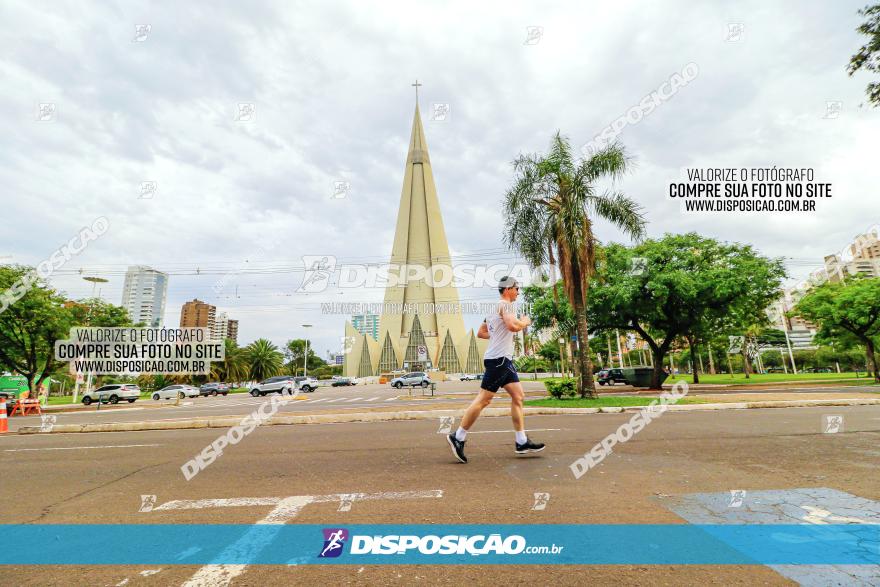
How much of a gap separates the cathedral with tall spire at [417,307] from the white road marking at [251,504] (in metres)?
85.2

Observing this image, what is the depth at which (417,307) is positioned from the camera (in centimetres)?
9538

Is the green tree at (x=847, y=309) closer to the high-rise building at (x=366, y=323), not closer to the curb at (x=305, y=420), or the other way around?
the curb at (x=305, y=420)

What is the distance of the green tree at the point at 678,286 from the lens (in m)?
21.1

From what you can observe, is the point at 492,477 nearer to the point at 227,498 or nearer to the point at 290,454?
the point at 227,498

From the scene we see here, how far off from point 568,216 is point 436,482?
1250cm

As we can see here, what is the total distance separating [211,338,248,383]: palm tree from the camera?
60344 millimetres

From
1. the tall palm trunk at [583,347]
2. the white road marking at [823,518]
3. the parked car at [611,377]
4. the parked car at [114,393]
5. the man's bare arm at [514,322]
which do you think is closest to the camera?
the white road marking at [823,518]

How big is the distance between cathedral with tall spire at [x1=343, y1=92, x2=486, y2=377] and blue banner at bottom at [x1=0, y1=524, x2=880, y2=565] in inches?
3387

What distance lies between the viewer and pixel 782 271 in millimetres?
23203

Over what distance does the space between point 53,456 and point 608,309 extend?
22.0 m

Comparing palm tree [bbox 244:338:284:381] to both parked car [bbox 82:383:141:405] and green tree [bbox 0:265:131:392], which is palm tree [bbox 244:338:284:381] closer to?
parked car [bbox 82:383:141:405]

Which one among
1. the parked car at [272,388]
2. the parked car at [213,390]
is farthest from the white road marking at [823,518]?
the parked car at [213,390]

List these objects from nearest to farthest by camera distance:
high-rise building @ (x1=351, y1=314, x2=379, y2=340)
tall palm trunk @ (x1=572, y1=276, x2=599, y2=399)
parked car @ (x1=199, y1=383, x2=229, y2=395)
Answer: tall palm trunk @ (x1=572, y1=276, x2=599, y2=399)
parked car @ (x1=199, y1=383, x2=229, y2=395)
high-rise building @ (x1=351, y1=314, x2=379, y2=340)

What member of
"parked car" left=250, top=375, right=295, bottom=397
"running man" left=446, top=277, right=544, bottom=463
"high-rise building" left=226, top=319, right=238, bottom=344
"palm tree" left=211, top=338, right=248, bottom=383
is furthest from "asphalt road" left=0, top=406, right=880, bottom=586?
"high-rise building" left=226, top=319, right=238, bottom=344
